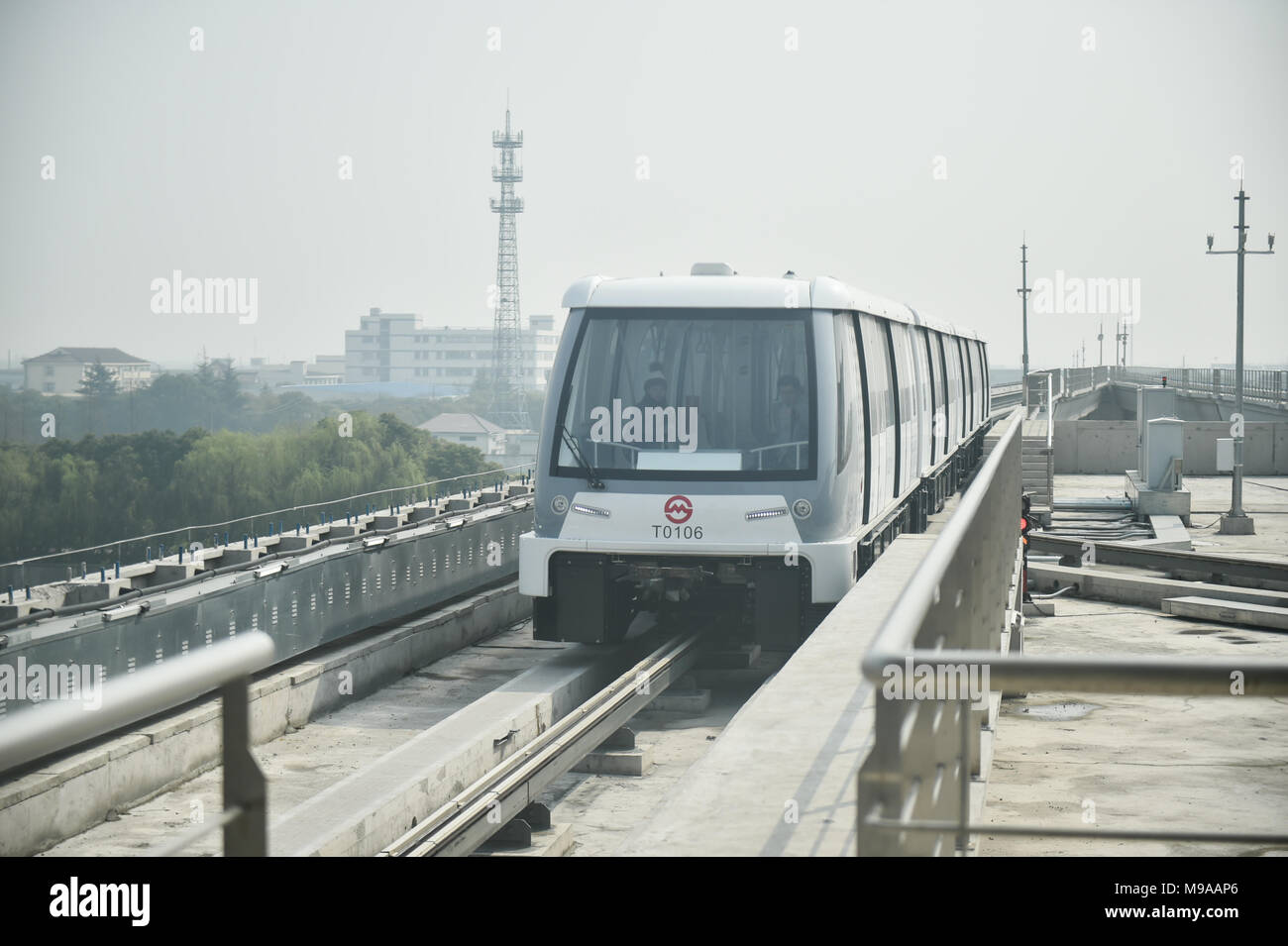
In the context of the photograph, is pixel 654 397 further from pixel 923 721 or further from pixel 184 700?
pixel 184 700

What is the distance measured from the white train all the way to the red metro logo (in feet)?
0.03

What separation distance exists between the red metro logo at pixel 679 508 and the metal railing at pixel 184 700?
884 cm

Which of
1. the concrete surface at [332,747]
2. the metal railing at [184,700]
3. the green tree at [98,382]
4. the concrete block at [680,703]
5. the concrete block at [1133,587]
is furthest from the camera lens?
the green tree at [98,382]

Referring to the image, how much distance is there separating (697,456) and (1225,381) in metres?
69.1

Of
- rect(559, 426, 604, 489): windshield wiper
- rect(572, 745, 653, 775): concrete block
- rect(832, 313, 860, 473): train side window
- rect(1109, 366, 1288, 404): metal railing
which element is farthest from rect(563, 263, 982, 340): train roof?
rect(1109, 366, 1288, 404): metal railing

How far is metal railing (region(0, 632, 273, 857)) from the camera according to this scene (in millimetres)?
2293

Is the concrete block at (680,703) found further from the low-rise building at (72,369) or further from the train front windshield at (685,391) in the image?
the low-rise building at (72,369)

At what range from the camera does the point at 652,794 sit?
34.4ft

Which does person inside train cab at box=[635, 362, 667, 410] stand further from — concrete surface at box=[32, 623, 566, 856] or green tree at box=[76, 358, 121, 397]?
green tree at box=[76, 358, 121, 397]

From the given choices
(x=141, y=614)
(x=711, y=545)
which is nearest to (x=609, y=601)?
(x=711, y=545)

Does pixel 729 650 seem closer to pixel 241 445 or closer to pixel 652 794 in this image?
pixel 652 794

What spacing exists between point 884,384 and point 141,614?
7142 mm

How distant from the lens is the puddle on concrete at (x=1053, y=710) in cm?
1261

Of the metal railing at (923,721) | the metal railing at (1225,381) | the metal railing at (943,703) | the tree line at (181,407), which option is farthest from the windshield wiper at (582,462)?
the tree line at (181,407)
